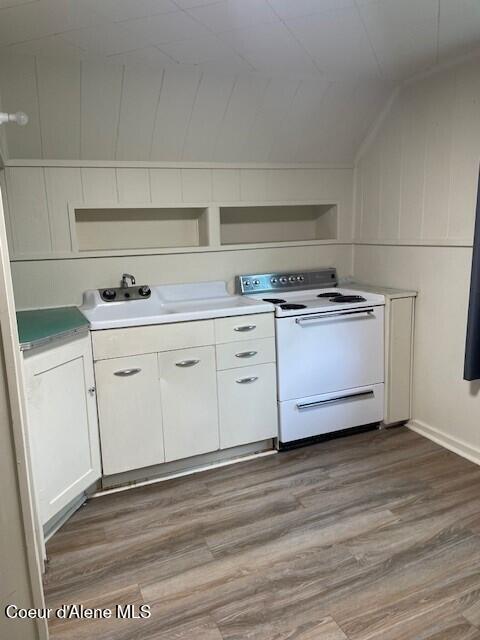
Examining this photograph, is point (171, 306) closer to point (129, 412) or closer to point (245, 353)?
point (245, 353)

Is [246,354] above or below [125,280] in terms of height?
below

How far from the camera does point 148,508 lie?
2312mm

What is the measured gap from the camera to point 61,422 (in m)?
2.11

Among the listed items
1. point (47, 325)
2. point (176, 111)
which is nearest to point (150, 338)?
point (47, 325)

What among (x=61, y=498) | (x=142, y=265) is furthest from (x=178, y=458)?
(x=142, y=265)

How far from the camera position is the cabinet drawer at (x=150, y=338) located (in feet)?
7.61

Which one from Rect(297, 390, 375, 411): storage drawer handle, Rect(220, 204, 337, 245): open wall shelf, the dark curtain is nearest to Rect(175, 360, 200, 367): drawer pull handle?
Rect(297, 390, 375, 411): storage drawer handle

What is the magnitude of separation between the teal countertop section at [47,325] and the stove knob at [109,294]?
0.18 m

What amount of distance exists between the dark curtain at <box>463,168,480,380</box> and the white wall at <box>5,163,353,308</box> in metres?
1.24

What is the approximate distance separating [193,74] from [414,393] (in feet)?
7.49

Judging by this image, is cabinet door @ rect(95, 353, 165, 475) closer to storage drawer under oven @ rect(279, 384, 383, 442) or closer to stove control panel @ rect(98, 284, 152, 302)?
stove control panel @ rect(98, 284, 152, 302)

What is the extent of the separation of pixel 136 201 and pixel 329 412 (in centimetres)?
173

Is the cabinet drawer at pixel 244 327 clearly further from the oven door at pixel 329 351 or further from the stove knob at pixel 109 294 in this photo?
the stove knob at pixel 109 294

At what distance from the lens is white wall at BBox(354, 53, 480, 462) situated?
2.54 meters
